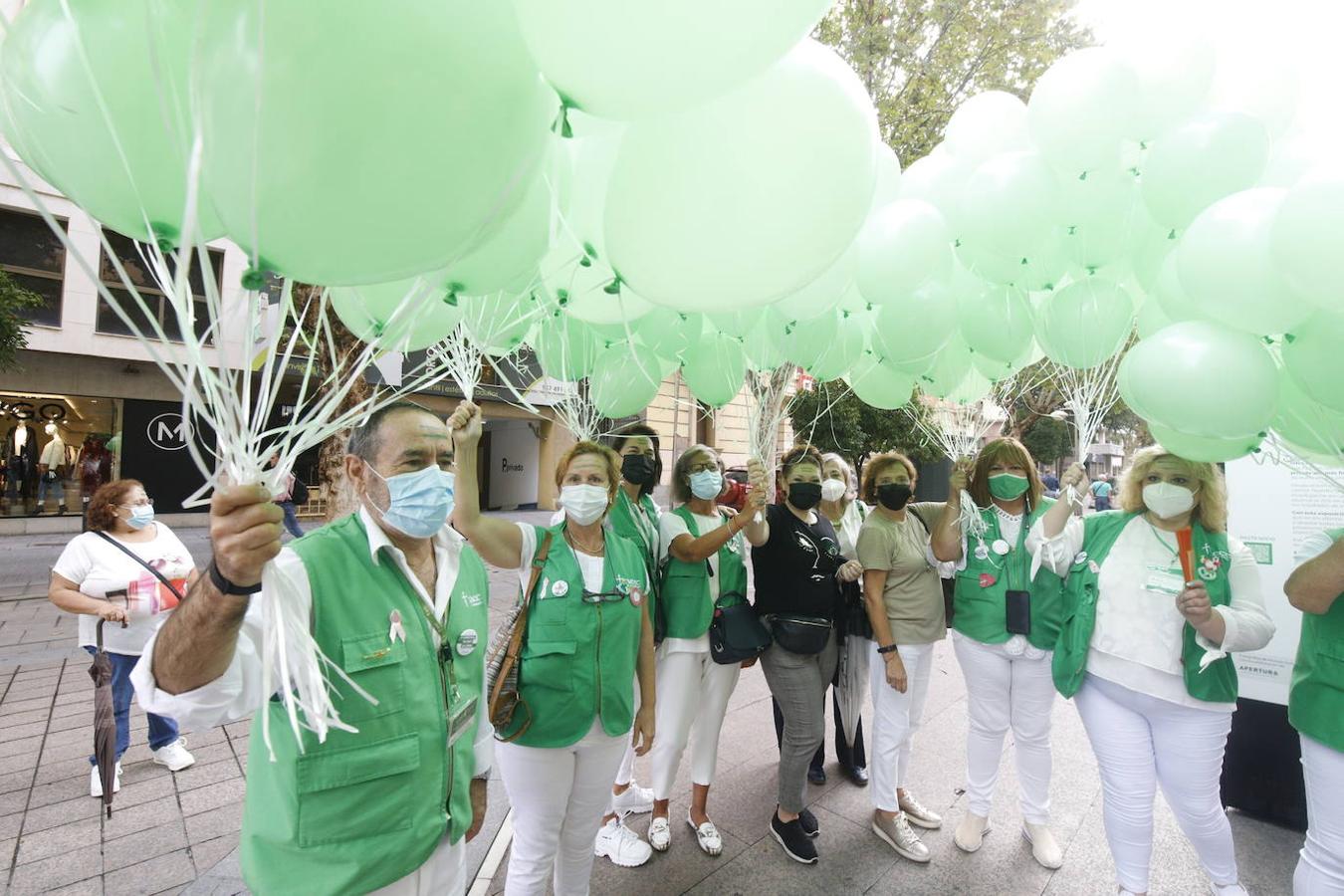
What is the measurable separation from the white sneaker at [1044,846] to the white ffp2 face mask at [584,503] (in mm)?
2512

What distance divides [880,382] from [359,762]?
10.7 ft

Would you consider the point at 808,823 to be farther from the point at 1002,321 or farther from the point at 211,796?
the point at 211,796

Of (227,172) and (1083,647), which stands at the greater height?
(227,172)

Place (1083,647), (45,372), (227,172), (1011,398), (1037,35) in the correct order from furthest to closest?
(45,372), (1037,35), (1011,398), (1083,647), (227,172)

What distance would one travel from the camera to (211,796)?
3215 millimetres

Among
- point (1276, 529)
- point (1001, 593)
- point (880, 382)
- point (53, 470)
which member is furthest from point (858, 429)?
point (53, 470)

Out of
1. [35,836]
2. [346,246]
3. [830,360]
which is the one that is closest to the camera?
[346,246]

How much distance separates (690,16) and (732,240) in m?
0.38

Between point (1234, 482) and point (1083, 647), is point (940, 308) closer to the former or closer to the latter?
point (1083, 647)

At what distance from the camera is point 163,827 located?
294 cm

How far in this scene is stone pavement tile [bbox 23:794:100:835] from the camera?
289cm

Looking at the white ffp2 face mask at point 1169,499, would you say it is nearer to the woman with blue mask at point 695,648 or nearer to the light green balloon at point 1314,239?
the light green balloon at point 1314,239

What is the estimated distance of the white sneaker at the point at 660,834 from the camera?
2877 mm

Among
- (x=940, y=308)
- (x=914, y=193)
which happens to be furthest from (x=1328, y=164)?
(x=914, y=193)
